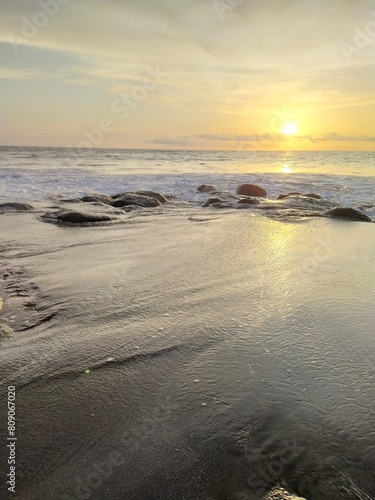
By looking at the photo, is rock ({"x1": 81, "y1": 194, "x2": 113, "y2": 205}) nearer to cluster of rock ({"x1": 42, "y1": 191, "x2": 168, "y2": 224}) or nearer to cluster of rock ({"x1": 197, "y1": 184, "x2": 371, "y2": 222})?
cluster of rock ({"x1": 42, "y1": 191, "x2": 168, "y2": 224})

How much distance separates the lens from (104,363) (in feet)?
8.44

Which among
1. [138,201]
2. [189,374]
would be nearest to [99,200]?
[138,201]

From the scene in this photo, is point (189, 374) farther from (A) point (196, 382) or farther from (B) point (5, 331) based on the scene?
(B) point (5, 331)

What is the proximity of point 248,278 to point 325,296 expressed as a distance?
0.88 m

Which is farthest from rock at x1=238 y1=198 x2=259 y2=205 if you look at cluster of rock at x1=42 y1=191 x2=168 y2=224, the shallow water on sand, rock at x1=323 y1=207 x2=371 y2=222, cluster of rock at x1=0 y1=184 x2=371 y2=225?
the shallow water on sand

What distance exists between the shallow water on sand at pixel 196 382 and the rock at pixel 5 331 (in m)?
0.07

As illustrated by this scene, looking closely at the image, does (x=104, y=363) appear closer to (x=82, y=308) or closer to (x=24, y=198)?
(x=82, y=308)

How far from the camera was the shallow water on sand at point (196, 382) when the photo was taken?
172 centimetres

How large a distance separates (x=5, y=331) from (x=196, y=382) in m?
1.53

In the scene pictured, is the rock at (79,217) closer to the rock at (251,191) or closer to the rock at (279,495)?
the rock at (279,495)

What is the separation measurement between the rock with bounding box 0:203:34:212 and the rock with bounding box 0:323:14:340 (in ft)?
24.9

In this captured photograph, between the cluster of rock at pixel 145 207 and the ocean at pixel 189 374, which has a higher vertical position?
the ocean at pixel 189 374

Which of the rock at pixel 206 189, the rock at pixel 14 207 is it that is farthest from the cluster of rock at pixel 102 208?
the rock at pixel 206 189

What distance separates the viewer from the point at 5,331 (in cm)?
294
